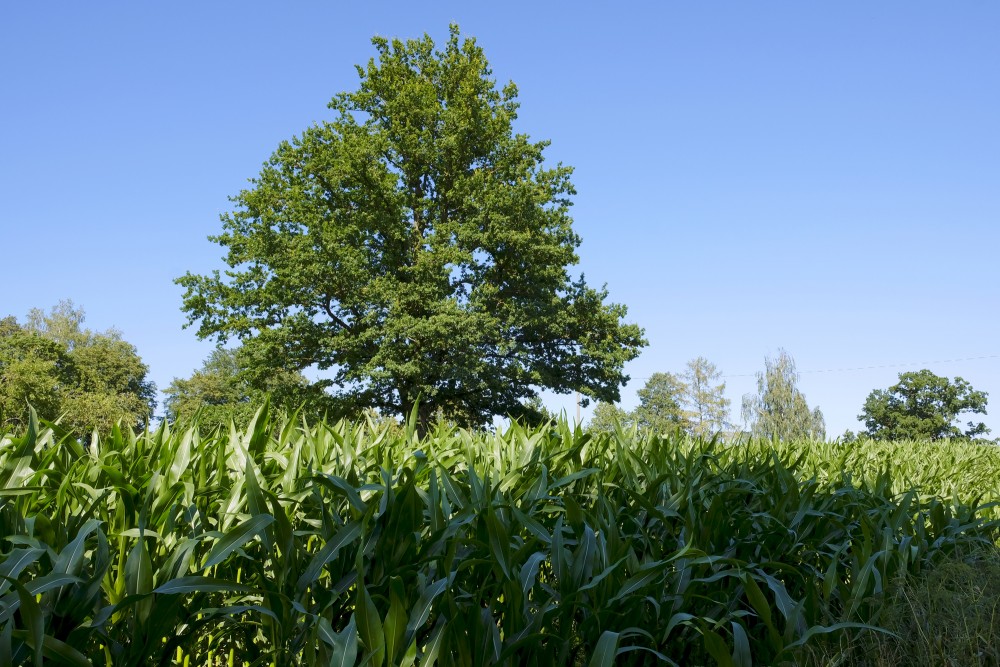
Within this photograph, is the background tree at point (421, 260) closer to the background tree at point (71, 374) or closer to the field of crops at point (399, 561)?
the background tree at point (71, 374)

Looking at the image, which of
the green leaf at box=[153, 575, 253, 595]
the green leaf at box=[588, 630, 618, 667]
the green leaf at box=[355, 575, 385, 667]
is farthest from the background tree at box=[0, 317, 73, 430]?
the green leaf at box=[588, 630, 618, 667]

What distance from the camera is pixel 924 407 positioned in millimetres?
55281

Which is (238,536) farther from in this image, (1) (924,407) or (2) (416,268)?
(1) (924,407)

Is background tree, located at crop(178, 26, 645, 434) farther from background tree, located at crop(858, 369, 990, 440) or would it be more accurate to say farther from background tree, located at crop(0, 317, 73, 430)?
background tree, located at crop(858, 369, 990, 440)

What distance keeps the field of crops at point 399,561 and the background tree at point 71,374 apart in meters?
19.6

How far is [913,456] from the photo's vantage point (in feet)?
28.8

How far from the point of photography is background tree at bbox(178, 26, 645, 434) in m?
22.2

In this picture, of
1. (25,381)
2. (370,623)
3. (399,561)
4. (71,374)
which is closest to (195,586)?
(370,623)

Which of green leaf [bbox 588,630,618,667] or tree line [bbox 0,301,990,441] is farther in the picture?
tree line [bbox 0,301,990,441]

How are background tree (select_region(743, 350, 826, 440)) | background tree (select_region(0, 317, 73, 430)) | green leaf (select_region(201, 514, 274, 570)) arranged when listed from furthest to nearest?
background tree (select_region(743, 350, 826, 440))
background tree (select_region(0, 317, 73, 430))
green leaf (select_region(201, 514, 274, 570))

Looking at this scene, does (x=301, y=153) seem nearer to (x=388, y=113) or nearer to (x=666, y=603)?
(x=388, y=113)

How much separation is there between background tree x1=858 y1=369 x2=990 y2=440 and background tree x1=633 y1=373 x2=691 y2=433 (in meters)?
17.9

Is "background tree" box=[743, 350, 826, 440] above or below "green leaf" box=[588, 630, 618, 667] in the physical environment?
above

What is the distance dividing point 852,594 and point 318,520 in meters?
2.25
